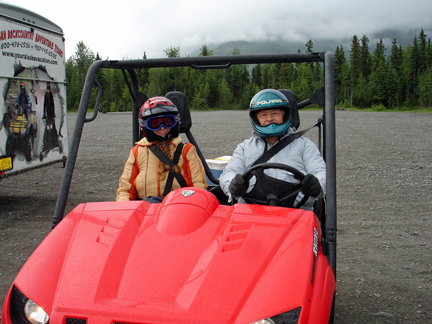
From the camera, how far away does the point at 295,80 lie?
79062 millimetres

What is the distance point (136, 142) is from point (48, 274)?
183cm

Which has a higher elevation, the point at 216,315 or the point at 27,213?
the point at 216,315

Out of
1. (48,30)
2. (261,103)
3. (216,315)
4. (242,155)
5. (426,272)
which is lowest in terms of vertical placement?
(426,272)

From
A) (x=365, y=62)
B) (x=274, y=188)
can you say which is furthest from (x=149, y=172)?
(x=365, y=62)

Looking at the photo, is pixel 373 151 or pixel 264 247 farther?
pixel 373 151

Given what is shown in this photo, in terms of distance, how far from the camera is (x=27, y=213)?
5.70m

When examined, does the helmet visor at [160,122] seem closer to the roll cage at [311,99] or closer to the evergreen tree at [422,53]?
the roll cage at [311,99]

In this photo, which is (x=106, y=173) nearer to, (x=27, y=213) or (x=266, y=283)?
(x=27, y=213)

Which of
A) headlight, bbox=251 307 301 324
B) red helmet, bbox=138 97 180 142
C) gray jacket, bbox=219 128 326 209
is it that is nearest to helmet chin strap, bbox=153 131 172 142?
red helmet, bbox=138 97 180 142

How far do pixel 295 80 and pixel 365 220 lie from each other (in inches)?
3035

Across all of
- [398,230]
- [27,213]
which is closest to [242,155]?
[398,230]

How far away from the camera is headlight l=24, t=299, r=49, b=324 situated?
62.4 inches

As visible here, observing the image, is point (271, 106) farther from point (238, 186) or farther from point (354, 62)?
point (354, 62)

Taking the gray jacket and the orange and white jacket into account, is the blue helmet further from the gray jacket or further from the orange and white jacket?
the orange and white jacket
